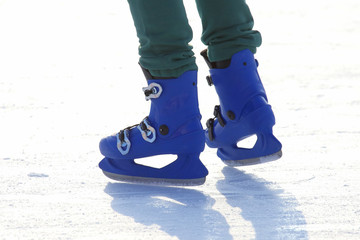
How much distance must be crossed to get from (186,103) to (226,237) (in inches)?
16.1

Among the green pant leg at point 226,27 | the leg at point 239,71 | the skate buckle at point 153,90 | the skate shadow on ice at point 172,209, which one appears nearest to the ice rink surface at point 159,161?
the skate shadow on ice at point 172,209

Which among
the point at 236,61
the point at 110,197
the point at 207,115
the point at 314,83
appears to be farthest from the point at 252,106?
the point at 314,83

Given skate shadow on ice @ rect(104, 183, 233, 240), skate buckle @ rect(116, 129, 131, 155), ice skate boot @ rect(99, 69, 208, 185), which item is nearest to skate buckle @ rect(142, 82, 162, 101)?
ice skate boot @ rect(99, 69, 208, 185)

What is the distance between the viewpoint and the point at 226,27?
1.84m

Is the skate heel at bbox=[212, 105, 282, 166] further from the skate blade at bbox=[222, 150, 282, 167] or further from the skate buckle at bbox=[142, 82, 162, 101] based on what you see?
the skate buckle at bbox=[142, 82, 162, 101]

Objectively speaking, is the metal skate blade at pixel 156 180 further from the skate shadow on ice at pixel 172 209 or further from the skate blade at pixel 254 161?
the skate blade at pixel 254 161

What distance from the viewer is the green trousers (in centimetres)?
172

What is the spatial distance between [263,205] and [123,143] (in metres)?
0.42

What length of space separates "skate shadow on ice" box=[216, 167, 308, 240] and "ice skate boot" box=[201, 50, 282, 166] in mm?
61

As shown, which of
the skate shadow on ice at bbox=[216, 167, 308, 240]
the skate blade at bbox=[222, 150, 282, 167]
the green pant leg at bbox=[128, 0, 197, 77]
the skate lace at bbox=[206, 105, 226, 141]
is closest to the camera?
the skate shadow on ice at bbox=[216, 167, 308, 240]

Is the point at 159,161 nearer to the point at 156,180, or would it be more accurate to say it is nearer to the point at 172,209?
the point at 156,180

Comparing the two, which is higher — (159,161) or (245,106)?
(245,106)

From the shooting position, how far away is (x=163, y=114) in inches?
71.2

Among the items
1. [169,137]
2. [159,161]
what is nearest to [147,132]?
[169,137]
